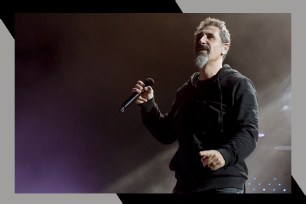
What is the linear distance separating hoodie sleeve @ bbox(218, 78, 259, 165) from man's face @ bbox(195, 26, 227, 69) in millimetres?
309

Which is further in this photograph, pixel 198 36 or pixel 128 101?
pixel 198 36

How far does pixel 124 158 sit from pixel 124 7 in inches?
49.4

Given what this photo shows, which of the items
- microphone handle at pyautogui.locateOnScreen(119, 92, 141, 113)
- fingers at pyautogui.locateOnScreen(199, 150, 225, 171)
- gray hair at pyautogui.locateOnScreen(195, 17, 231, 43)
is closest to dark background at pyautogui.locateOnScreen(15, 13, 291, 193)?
gray hair at pyautogui.locateOnScreen(195, 17, 231, 43)

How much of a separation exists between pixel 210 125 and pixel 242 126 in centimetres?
27

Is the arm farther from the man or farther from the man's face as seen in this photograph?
the man's face

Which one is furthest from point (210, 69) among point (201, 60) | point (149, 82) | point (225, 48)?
point (149, 82)

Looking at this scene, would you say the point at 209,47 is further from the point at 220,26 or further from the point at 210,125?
the point at 210,125

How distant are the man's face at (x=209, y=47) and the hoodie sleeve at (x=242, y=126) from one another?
309mm

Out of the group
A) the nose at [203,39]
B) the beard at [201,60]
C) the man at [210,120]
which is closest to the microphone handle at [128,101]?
the man at [210,120]

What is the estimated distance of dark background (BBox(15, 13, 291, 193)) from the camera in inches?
199

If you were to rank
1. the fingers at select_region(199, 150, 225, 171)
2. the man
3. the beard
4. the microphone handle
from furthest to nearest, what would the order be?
the beard → the microphone handle → the man → the fingers at select_region(199, 150, 225, 171)

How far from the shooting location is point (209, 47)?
493 centimetres

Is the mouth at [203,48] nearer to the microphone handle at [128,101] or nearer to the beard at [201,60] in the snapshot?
the beard at [201,60]

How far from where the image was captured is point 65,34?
5.15 meters
